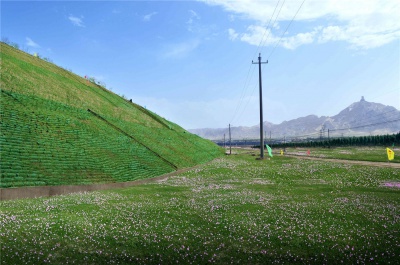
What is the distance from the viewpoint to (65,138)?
3400cm

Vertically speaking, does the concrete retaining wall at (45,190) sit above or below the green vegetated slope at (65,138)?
below

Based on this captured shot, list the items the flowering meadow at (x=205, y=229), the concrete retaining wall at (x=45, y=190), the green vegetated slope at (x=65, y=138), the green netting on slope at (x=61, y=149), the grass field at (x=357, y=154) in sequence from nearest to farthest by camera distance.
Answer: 1. the flowering meadow at (x=205, y=229)
2. the concrete retaining wall at (x=45, y=190)
3. the green netting on slope at (x=61, y=149)
4. the green vegetated slope at (x=65, y=138)
5. the grass field at (x=357, y=154)

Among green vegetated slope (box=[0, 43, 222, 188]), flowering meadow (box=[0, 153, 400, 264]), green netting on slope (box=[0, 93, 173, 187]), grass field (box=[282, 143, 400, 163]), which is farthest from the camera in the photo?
grass field (box=[282, 143, 400, 163])

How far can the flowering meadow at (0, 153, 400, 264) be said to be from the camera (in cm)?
1237

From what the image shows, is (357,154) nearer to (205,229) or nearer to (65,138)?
(65,138)

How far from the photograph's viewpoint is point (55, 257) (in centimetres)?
1201

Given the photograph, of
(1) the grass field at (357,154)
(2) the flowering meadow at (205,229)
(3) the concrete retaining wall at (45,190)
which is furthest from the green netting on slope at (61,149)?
(1) the grass field at (357,154)

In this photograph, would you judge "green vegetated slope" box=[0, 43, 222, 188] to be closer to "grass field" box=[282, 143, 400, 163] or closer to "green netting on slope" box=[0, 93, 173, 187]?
"green netting on slope" box=[0, 93, 173, 187]

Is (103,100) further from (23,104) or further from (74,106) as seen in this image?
(23,104)

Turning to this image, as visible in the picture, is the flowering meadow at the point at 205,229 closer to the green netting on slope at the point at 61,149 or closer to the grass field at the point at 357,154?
the green netting on slope at the point at 61,149

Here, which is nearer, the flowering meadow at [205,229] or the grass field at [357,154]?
the flowering meadow at [205,229]

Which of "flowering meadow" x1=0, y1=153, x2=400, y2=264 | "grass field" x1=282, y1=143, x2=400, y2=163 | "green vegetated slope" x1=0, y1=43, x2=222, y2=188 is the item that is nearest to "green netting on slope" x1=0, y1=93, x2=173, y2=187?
"green vegetated slope" x1=0, y1=43, x2=222, y2=188

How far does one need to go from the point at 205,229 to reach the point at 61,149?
2246 centimetres

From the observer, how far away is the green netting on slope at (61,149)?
25.5 meters
